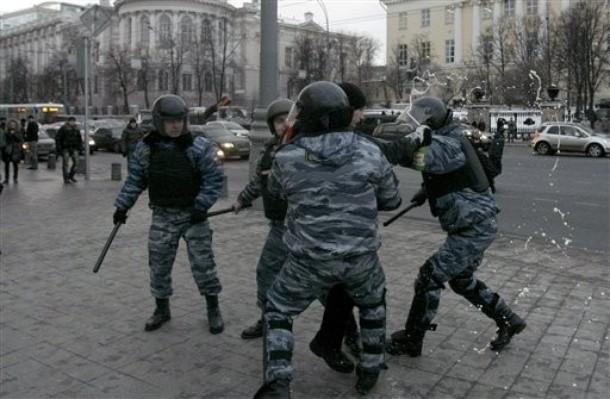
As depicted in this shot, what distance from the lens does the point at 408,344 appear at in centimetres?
454

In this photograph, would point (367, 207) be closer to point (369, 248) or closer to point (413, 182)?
point (369, 248)

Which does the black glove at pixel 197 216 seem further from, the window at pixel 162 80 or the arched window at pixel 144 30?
the arched window at pixel 144 30

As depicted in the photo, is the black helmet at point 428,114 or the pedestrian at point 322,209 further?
the black helmet at point 428,114

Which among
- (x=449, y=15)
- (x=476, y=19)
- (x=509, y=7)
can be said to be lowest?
(x=476, y=19)

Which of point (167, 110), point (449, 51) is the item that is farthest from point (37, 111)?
point (167, 110)

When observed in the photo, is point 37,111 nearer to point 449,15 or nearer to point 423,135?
point 449,15

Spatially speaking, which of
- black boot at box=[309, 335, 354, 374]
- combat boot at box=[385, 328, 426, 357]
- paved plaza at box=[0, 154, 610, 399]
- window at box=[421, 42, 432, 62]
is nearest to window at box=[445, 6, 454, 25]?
window at box=[421, 42, 432, 62]

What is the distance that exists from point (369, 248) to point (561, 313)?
271cm

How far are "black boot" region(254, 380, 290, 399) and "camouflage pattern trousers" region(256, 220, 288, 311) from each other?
4.46 feet

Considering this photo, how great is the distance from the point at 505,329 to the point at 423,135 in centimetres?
161

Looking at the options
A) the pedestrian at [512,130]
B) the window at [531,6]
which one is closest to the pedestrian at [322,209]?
the pedestrian at [512,130]

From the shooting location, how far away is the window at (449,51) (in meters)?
76.9

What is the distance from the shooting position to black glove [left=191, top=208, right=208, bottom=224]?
16.3 feet

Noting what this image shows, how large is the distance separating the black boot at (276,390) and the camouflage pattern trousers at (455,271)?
1.28 m
